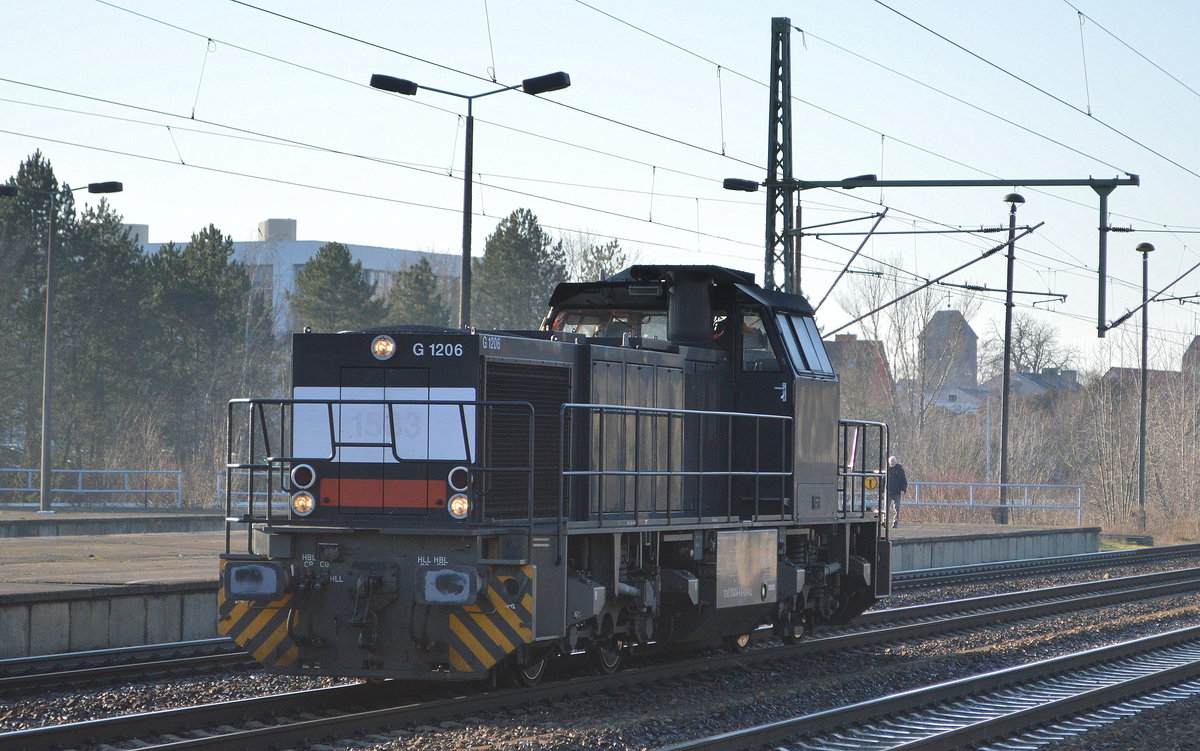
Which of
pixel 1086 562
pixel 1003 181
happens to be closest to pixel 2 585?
pixel 1003 181

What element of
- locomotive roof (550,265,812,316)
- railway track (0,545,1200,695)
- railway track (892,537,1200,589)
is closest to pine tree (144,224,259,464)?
railway track (892,537,1200,589)

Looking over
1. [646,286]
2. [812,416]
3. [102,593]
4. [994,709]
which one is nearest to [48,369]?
[102,593]

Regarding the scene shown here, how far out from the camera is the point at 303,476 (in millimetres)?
9711

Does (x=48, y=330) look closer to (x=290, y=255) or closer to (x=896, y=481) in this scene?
(x=896, y=481)

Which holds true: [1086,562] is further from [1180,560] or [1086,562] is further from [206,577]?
[206,577]

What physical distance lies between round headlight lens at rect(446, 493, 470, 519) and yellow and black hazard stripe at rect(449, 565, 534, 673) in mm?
513

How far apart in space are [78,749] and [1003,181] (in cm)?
1411

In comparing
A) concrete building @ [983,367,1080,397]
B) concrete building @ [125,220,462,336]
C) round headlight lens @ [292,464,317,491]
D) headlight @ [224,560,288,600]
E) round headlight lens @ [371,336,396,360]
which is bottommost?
headlight @ [224,560,288,600]

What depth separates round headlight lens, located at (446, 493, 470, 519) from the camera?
9.23 m

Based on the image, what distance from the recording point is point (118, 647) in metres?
12.4

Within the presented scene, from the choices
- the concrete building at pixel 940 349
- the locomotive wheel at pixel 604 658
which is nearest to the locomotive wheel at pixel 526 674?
the locomotive wheel at pixel 604 658

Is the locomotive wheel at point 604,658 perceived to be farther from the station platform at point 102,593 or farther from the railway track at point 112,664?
the station platform at point 102,593

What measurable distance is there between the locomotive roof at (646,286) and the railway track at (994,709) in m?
3.96

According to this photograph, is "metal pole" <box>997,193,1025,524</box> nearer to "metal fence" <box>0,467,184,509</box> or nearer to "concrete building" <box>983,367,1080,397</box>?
"metal fence" <box>0,467,184,509</box>
